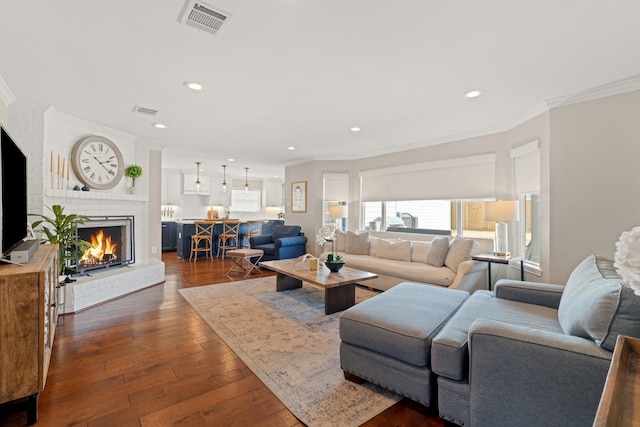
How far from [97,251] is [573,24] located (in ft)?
18.5

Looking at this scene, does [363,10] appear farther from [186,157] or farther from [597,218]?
[186,157]

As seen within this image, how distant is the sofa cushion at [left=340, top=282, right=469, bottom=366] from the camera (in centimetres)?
170

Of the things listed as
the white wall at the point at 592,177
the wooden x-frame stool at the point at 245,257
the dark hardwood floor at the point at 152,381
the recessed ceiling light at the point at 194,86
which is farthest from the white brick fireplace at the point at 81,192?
the white wall at the point at 592,177

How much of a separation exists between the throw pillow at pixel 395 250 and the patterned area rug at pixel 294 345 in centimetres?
74

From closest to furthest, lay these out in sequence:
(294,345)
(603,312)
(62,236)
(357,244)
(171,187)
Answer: (603,312)
(294,345)
(62,236)
(357,244)
(171,187)

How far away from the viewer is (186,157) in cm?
674

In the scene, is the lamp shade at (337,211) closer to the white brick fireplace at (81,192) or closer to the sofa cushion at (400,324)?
the white brick fireplace at (81,192)

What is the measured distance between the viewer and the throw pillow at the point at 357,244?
5043 mm

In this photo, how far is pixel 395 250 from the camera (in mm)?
4680

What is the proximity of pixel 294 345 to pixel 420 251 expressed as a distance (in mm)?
2698

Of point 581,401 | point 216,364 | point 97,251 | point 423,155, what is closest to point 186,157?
point 97,251

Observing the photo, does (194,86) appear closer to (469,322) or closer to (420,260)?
(469,322)

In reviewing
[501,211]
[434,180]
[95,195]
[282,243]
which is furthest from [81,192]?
[501,211]

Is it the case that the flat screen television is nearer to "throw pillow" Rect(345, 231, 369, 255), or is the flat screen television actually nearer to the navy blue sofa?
the navy blue sofa
